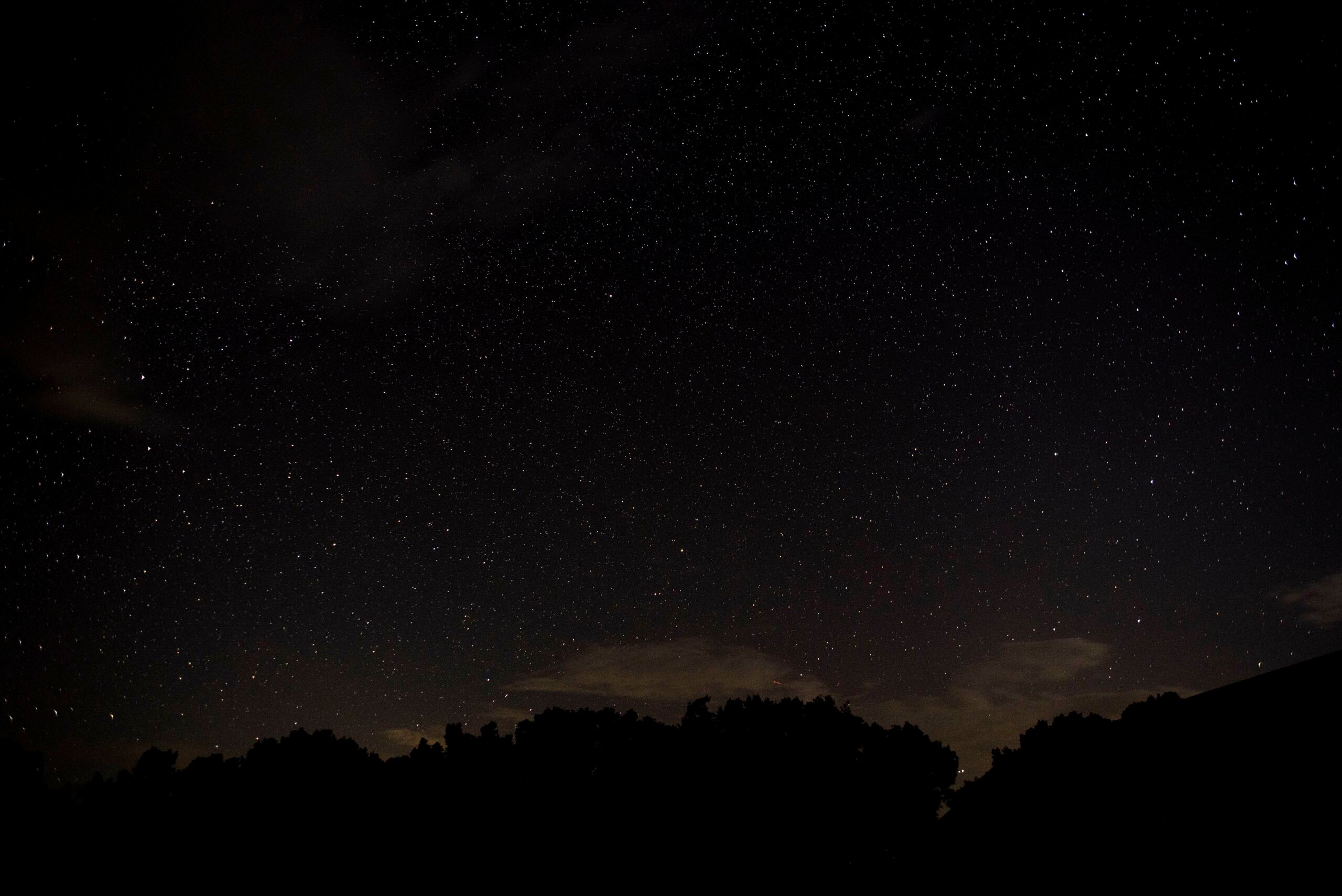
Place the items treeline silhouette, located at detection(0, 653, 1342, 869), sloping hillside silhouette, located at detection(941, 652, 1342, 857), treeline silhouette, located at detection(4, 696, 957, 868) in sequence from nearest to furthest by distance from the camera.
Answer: sloping hillside silhouette, located at detection(941, 652, 1342, 857), treeline silhouette, located at detection(0, 653, 1342, 869), treeline silhouette, located at detection(4, 696, 957, 868)

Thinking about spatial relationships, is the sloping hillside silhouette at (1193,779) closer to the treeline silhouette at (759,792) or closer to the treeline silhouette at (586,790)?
the treeline silhouette at (759,792)

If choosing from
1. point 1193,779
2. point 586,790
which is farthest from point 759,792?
point 1193,779

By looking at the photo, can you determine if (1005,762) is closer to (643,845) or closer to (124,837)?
(643,845)

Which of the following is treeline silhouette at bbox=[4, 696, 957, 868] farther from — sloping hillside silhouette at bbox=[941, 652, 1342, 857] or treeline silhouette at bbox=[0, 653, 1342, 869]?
sloping hillside silhouette at bbox=[941, 652, 1342, 857]

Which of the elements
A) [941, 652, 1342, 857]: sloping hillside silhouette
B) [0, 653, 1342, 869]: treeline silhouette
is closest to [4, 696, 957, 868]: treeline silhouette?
[0, 653, 1342, 869]: treeline silhouette

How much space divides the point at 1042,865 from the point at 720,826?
10.7 metres

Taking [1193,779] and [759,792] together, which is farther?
[759,792]

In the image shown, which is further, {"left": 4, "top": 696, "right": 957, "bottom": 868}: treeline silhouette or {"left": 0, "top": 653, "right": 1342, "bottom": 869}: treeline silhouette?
{"left": 4, "top": 696, "right": 957, "bottom": 868}: treeline silhouette

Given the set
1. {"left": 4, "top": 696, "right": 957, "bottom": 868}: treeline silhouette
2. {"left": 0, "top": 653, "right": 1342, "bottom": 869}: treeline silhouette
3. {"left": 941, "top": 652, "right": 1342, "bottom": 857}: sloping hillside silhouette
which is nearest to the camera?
{"left": 941, "top": 652, "right": 1342, "bottom": 857}: sloping hillside silhouette

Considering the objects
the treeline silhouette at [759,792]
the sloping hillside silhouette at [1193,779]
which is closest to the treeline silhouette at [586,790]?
the treeline silhouette at [759,792]

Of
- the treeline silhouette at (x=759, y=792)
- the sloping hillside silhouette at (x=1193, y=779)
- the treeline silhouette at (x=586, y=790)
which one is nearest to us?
the sloping hillside silhouette at (x=1193, y=779)

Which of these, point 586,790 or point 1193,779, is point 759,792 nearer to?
point 586,790

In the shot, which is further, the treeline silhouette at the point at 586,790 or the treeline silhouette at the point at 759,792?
the treeline silhouette at the point at 586,790

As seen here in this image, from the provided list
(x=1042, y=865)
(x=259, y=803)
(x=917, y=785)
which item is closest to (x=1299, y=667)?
(x=1042, y=865)
